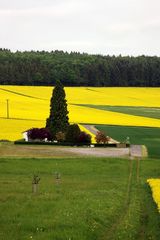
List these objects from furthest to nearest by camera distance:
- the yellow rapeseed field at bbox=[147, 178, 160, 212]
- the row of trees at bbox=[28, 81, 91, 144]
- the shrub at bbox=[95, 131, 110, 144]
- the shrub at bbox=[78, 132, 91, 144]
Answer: the row of trees at bbox=[28, 81, 91, 144]
the shrub at bbox=[78, 132, 91, 144]
the shrub at bbox=[95, 131, 110, 144]
the yellow rapeseed field at bbox=[147, 178, 160, 212]

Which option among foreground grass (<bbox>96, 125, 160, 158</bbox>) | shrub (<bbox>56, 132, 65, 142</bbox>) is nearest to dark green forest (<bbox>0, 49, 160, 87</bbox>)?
foreground grass (<bbox>96, 125, 160, 158</bbox>)

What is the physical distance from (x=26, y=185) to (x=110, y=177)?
9.78m

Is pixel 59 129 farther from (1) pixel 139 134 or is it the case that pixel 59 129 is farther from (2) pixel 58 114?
(1) pixel 139 134

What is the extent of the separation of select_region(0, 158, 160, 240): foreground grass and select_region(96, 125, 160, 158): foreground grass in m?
18.3

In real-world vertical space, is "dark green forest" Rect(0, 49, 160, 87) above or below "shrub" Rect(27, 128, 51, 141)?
above

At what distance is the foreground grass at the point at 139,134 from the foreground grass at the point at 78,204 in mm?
18279

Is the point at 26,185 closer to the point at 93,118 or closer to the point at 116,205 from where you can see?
the point at 116,205

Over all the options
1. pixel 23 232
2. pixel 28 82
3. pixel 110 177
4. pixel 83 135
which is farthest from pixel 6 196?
pixel 28 82

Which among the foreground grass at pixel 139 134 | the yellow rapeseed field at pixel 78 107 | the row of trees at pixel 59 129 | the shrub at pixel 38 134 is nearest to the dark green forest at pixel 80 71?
the yellow rapeseed field at pixel 78 107

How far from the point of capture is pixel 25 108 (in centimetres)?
10350

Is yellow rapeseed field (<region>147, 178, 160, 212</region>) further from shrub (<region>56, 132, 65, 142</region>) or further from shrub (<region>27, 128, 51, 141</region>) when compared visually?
shrub (<region>27, 128, 51, 141</region>)

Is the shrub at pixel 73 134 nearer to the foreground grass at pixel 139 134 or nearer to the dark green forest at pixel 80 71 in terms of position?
the foreground grass at pixel 139 134

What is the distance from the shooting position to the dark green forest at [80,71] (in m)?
167

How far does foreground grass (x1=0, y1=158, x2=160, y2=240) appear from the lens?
64.0ft
